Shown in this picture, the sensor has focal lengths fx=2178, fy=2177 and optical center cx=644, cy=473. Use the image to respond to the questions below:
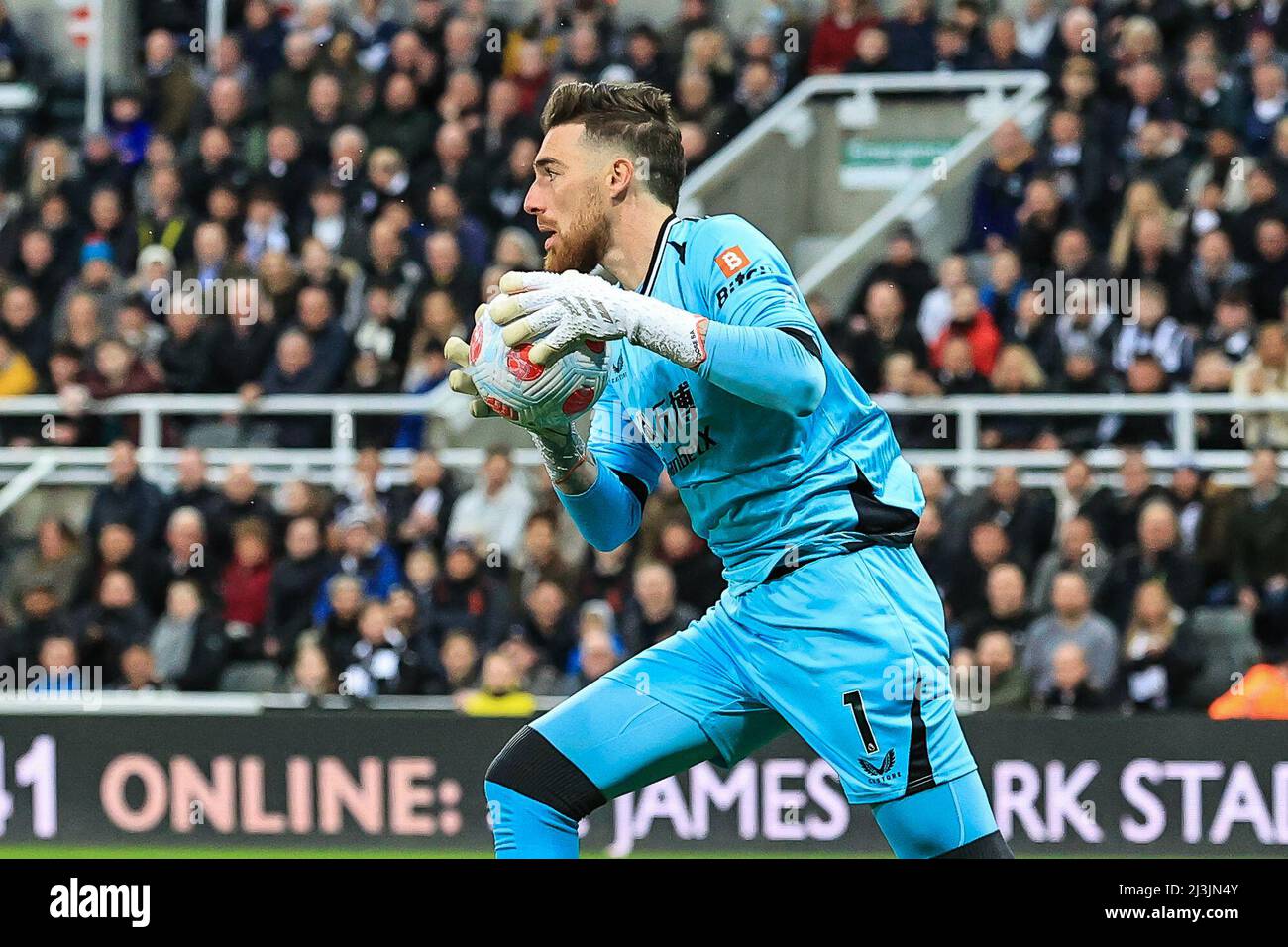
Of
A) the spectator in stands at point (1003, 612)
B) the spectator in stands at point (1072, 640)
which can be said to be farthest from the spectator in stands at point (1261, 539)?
the spectator in stands at point (1003, 612)

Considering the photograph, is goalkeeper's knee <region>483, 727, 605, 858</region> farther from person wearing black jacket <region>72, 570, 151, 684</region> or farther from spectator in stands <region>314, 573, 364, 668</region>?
person wearing black jacket <region>72, 570, 151, 684</region>

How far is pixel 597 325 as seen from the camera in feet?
14.3

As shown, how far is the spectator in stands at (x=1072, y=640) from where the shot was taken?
10.1 meters

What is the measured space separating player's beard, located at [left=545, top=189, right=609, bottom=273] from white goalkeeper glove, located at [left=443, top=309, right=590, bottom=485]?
0.21 meters

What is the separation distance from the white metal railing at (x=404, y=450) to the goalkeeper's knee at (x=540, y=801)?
21.8 ft

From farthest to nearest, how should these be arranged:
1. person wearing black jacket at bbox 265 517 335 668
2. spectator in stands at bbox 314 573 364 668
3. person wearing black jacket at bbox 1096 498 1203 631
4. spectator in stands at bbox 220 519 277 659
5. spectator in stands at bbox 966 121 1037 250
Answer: spectator in stands at bbox 966 121 1037 250, spectator in stands at bbox 220 519 277 659, person wearing black jacket at bbox 265 517 335 668, spectator in stands at bbox 314 573 364 668, person wearing black jacket at bbox 1096 498 1203 631


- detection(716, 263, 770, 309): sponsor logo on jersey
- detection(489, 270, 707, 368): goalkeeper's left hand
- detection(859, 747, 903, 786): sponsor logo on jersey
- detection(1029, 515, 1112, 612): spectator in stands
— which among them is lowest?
detection(859, 747, 903, 786): sponsor logo on jersey

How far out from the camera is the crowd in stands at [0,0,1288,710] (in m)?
10.6

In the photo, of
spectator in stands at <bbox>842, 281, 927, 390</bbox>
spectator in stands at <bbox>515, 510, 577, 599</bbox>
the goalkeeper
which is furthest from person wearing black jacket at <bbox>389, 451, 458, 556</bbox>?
the goalkeeper

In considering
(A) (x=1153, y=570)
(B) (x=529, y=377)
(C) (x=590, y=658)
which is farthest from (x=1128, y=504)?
(B) (x=529, y=377)

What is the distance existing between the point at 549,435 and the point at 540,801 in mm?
788

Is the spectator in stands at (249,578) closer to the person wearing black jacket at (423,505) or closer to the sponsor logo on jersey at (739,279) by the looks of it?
the person wearing black jacket at (423,505)

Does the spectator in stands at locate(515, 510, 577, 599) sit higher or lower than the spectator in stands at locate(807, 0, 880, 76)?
lower
